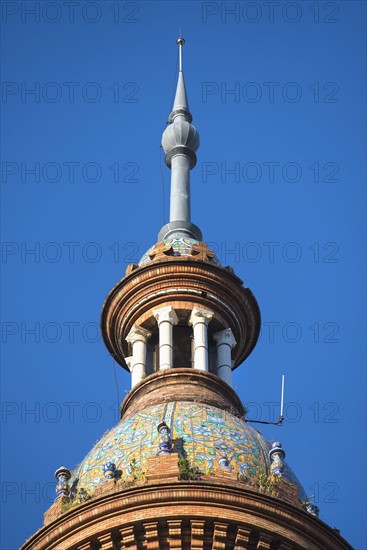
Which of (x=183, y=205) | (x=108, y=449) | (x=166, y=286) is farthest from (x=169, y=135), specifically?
(x=108, y=449)

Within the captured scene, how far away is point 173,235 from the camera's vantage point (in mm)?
40562

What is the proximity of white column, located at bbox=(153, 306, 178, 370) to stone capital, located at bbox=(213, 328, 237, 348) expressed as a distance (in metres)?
0.95

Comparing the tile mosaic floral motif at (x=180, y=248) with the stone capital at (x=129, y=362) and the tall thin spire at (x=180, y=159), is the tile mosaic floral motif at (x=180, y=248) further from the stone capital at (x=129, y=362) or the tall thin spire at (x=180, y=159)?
the stone capital at (x=129, y=362)

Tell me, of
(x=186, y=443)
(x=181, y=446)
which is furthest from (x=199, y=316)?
(x=181, y=446)

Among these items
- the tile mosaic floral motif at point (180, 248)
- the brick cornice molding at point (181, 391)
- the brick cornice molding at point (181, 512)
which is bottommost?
the brick cornice molding at point (181, 512)

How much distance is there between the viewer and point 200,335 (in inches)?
1491

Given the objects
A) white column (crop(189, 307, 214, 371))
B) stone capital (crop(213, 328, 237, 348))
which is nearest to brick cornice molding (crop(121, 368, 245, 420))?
white column (crop(189, 307, 214, 371))

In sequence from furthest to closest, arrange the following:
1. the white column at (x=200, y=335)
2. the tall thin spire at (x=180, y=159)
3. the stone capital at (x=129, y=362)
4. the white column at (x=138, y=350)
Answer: the tall thin spire at (x=180, y=159), the stone capital at (x=129, y=362), the white column at (x=138, y=350), the white column at (x=200, y=335)

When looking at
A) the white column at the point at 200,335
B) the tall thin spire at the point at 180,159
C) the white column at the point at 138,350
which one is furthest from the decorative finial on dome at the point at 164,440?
the tall thin spire at the point at 180,159

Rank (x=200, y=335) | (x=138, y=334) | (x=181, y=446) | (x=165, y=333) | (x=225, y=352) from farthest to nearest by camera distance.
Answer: (x=138, y=334) → (x=225, y=352) → (x=200, y=335) → (x=165, y=333) → (x=181, y=446)

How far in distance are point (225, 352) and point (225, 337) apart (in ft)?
1.30

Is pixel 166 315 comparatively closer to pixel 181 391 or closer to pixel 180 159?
pixel 181 391

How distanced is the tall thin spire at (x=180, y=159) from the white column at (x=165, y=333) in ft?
9.43

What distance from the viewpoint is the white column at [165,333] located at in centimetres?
3706
